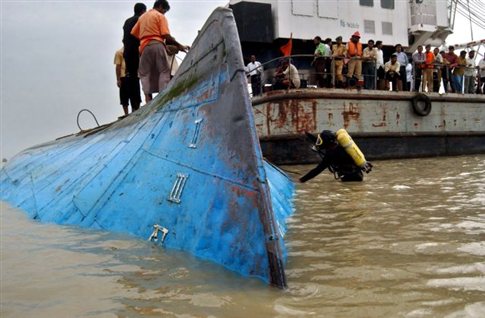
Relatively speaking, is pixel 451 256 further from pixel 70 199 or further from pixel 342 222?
pixel 70 199

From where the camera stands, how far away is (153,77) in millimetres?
6059

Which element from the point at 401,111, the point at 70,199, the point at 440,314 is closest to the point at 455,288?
→ the point at 440,314

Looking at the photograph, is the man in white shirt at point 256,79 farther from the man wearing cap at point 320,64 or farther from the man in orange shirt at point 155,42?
the man in orange shirt at point 155,42

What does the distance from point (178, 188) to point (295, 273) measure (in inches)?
43.7

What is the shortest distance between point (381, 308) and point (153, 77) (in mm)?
4646

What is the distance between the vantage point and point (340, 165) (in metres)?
7.08

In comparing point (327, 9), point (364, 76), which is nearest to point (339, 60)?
point (364, 76)

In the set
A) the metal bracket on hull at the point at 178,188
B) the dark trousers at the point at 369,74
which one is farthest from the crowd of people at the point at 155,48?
the dark trousers at the point at 369,74

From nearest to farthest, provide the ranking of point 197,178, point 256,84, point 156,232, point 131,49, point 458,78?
point 197,178
point 156,232
point 131,49
point 256,84
point 458,78

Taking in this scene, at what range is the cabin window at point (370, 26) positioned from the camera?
14.3m

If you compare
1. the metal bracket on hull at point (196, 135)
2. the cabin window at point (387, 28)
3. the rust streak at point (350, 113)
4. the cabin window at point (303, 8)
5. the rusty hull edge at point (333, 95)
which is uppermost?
the cabin window at point (303, 8)

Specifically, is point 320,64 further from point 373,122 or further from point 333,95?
point 373,122

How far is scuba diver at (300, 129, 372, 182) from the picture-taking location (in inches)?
271

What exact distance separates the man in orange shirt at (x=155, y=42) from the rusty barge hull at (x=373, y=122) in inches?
185
